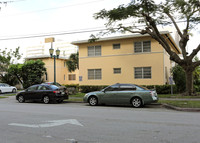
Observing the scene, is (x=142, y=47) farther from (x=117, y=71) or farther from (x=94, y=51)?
(x=94, y=51)

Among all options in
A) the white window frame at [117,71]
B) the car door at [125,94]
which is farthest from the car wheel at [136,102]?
the white window frame at [117,71]

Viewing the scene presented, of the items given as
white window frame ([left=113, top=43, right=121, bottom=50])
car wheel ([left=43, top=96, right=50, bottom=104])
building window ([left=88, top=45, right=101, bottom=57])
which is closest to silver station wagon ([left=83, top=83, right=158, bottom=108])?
car wheel ([left=43, top=96, right=50, bottom=104])

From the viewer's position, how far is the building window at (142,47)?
2084 cm

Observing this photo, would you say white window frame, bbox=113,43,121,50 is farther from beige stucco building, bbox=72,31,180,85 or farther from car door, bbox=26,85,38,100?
car door, bbox=26,85,38,100

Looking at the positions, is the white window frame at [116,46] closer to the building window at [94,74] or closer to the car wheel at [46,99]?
the building window at [94,74]

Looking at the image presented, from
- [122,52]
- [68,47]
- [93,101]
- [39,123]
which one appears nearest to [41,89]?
[93,101]

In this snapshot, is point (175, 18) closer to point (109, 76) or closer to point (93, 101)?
point (109, 76)

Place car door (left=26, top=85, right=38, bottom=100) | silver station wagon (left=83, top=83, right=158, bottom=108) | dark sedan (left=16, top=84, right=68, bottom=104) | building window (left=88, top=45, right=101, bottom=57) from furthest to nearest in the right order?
building window (left=88, top=45, right=101, bottom=57)
car door (left=26, top=85, right=38, bottom=100)
dark sedan (left=16, top=84, right=68, bottom=104)
silver station wagon (left=83, top=83, right=158, bottom=108)

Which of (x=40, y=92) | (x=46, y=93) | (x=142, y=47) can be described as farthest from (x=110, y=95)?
(x=142, y=47)

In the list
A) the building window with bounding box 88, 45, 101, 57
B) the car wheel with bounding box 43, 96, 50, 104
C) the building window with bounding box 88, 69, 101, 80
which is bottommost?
the car wheel with bounding box 43, 96, 50, 104

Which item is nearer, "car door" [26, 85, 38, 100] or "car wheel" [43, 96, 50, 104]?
"car wheel" [43, 96, 50, 104]

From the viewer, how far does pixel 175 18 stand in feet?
57.8

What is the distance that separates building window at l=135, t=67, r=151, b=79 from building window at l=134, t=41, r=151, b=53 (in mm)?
1889

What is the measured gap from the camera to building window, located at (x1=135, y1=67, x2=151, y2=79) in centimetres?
2059
